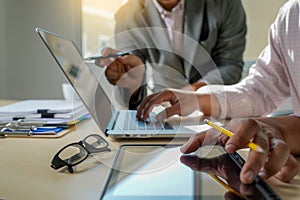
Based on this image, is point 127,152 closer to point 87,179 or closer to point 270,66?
point 87,179

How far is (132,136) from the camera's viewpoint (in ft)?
2.14

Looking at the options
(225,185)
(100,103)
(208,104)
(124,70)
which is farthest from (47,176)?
(124,70)

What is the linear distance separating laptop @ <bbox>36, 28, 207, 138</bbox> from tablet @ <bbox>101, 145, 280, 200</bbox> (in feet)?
0.37

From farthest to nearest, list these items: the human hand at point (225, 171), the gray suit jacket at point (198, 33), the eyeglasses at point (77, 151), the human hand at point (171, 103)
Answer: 1. the gray suit jacket at point (198, 33)
2. the human hand at point (171, 103)
3. the eyeglasses at point (77, 151)
4. the human hand at point (225, 171)

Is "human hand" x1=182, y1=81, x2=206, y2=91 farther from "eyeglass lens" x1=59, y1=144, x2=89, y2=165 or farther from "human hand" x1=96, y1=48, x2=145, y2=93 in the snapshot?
"eyeglass lens" x1=59, y1=144, x2=89, y2=165

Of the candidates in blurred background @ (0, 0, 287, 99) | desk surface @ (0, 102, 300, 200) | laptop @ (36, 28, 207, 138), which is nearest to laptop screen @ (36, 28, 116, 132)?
laptop @ (36, 28, 207, 138)

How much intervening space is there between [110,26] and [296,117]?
1902 mm

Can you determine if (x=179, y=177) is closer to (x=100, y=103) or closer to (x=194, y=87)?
(x=100, y=103)

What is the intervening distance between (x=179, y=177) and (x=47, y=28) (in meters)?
1.87

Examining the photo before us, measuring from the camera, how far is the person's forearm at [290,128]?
0.54 metres

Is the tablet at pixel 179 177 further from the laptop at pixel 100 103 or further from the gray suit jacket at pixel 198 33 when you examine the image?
the gray suit jacket at pixel 198 33

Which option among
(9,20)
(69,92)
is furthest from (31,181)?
(9,20)

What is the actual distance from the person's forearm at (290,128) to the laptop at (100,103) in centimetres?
15

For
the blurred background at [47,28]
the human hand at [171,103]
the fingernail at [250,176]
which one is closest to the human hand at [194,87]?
the human hand at [171,103]
